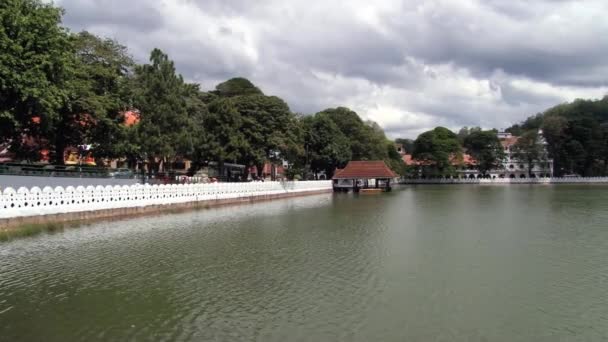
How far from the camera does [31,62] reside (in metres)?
18.4

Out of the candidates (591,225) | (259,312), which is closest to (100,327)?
(259,312)

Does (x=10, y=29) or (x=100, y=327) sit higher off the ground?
(x=10, y=29)

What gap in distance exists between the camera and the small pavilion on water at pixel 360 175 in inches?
1972

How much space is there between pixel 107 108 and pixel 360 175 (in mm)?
30660

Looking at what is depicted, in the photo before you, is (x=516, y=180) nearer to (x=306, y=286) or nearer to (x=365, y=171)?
(x=365, y=171)

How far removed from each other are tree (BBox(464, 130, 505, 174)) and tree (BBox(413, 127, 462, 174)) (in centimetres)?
667

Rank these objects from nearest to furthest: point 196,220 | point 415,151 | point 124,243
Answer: point 124,243, point 196,220, point 415,151

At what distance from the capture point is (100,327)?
22.4ft

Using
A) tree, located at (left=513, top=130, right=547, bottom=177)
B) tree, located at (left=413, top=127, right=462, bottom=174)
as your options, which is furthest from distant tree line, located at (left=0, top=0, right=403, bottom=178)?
tree, located at (left=513, top=130, right=547, bottom=177)

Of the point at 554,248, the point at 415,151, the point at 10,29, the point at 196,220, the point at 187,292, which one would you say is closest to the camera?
the point at 187,292

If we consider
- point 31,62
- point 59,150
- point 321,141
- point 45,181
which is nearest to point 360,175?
point 321,141

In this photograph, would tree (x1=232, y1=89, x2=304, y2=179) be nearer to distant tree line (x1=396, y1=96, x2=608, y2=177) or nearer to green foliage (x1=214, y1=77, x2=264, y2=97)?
green foliage (x1=214, y1=77, x2=264, y2=97)

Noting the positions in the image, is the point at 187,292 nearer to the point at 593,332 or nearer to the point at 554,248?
the point at 593,332

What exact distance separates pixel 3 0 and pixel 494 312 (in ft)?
68.7
